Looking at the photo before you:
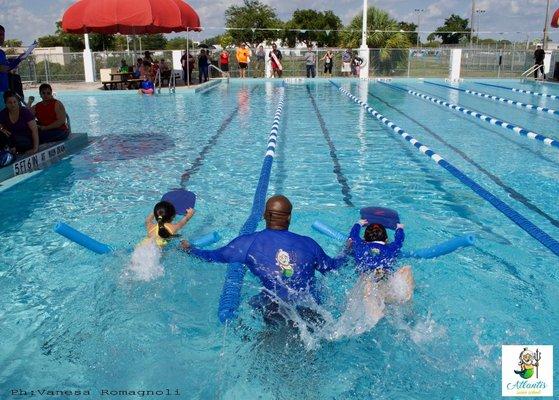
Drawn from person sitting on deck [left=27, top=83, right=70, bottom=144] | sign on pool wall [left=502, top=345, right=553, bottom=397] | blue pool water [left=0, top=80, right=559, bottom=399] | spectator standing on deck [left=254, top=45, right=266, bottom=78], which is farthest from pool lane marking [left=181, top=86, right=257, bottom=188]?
spectator standing on deck [left=254, top=45, right=266, bottom=78]

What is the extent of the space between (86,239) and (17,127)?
13.6ft

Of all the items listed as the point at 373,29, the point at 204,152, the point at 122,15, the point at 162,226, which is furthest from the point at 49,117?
the point at 373,29

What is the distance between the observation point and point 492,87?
21.7 m

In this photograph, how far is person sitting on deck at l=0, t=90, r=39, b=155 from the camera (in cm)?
725

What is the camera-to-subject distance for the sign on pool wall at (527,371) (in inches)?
112

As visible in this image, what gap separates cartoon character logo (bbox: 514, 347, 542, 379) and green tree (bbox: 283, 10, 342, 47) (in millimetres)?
61908

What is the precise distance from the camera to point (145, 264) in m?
4.17

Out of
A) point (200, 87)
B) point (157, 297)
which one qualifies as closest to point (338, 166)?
point (157, 297)

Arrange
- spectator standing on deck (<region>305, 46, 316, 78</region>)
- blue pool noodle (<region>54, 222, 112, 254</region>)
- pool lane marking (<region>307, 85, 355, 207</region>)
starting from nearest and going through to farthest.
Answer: blue pool noodle (<region>54, 222, 112, 254</region>) < pool lane marking (<region>307, 85, 355, 207</region>) < spectator standing on deck (<region>305, 46, 316, 78</region>)

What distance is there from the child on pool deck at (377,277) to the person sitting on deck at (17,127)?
18.4ft

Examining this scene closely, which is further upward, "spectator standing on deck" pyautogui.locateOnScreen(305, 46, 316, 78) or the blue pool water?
"spectator standing on deck" pyautogui.locateOnScreen(305, 46, 316, 78)

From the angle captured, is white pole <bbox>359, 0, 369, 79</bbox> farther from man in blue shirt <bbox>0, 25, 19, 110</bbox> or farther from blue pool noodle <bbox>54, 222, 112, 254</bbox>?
blue pool noodle <bbox>54, 222, 112, 254</bbox>

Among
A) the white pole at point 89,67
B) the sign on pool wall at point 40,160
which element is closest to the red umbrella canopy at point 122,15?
the white pole at point 89,67

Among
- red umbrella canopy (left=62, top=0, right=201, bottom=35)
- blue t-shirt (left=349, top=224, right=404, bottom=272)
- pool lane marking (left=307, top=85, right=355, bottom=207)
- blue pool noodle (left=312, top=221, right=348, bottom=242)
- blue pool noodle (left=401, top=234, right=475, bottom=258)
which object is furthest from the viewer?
red umbrella canopy (left=62, top=0, right=201, bottom=35)
